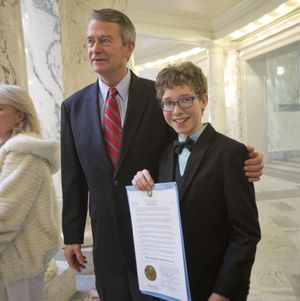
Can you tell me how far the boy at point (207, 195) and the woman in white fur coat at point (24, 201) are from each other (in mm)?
691

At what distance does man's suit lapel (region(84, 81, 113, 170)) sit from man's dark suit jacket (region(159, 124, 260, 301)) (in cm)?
45

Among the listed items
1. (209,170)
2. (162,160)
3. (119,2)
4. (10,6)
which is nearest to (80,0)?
(119,2)

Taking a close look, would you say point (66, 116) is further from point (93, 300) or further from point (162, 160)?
point (93, 300)

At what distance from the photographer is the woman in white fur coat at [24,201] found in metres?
1.82

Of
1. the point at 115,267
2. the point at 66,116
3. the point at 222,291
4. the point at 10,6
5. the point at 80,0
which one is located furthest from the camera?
the point at 80,0

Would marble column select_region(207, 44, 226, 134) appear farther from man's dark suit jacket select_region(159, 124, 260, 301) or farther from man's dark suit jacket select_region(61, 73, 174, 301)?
man's dark suit jacket select_region(159, 124, 260, 301)

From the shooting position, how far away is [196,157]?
1543 mm

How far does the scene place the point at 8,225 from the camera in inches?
69.8

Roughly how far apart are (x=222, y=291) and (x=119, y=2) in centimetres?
424

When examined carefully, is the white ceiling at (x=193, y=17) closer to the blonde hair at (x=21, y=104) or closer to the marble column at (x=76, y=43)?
the marble column at (x=76, y=43)

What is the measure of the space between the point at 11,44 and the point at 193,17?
9.89 metres

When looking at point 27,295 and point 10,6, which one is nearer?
point 27,295

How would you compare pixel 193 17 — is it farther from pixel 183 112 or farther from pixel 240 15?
pixel 183 112

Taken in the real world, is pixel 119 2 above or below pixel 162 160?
above
